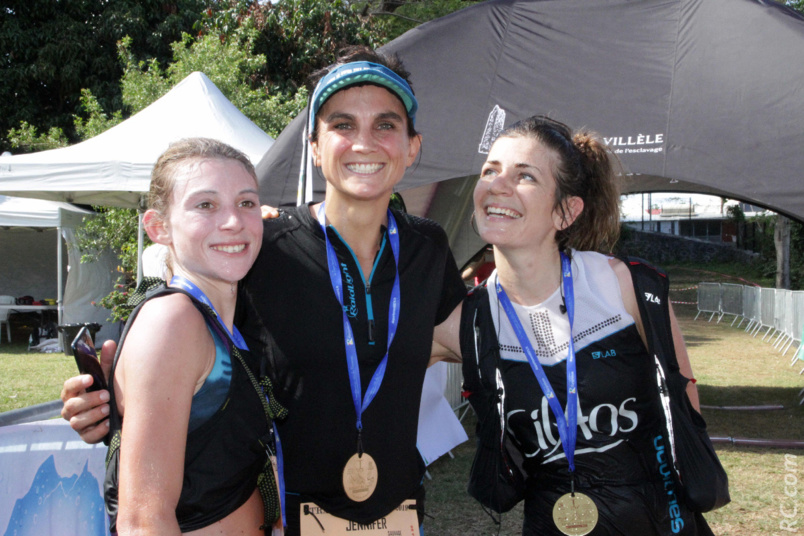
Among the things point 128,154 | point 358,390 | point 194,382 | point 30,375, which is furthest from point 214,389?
point 30,375

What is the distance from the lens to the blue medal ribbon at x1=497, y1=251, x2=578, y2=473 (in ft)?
6.95

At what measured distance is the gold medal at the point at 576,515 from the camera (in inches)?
82.3

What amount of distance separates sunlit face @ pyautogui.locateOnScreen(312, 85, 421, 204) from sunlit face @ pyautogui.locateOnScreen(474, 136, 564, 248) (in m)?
0.35

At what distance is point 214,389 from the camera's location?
1.51 m

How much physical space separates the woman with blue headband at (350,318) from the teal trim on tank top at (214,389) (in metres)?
0.45

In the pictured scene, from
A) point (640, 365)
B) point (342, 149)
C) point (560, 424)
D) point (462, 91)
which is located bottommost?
point (560, 424)

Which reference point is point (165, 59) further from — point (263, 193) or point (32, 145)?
point (263, 193)

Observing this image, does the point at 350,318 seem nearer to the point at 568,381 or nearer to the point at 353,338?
the point at 353,338

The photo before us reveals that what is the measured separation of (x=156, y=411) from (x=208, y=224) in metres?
0.51

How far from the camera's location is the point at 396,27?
18766mm

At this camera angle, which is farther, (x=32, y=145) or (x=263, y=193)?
(x=32, y=145)

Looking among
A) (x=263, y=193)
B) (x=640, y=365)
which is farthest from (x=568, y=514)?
(x=263, y=193)

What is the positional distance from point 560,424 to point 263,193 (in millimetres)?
4553

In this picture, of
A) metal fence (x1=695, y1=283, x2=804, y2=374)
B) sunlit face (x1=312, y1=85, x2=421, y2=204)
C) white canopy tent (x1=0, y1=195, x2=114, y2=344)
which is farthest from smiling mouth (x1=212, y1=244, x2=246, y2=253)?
white canopy tent (x1=0, y1=195, x2=114, y2=344)
